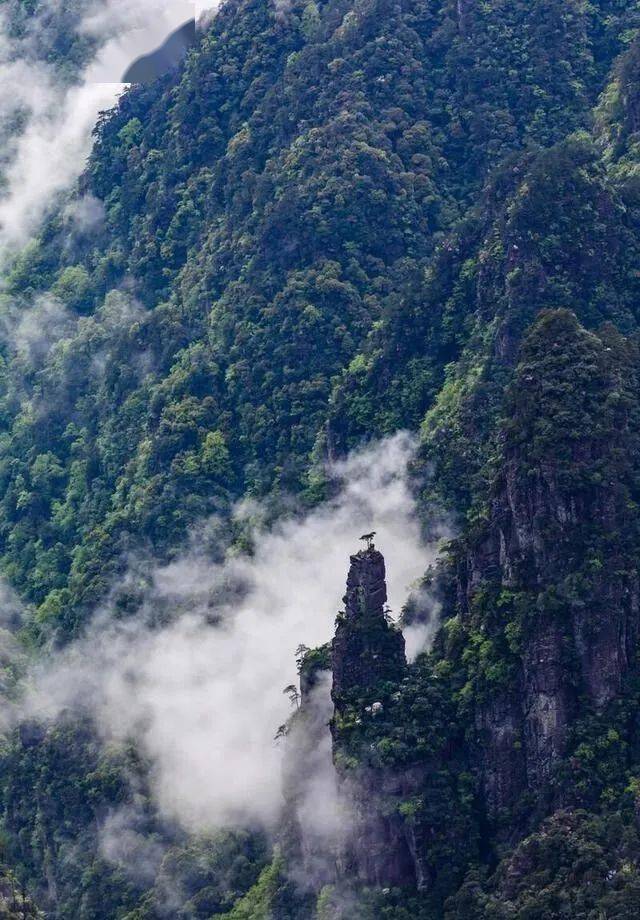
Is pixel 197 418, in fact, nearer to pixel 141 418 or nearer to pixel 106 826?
pixel 141 418

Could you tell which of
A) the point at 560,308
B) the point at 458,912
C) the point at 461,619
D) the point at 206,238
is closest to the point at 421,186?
the point at 206,238

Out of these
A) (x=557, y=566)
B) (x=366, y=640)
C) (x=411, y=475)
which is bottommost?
(x=557, y=566)

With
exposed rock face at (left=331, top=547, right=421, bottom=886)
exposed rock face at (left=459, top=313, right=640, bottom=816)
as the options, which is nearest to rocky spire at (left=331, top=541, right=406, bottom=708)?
exposed rock face at (left=331, top=547, right=421, bottom=886)

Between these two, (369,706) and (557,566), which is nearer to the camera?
(557,566)

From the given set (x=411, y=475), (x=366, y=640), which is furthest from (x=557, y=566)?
(x=411, y=475)

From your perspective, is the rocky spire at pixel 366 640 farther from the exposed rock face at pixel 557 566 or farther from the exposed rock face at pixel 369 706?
the exposed rock face at pixel 557 566

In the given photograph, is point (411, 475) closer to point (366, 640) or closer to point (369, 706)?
point (366, 640)

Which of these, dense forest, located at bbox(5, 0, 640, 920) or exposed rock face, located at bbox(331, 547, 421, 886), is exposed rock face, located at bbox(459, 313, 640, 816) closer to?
dense forest, located at bbox(5, 0, 640, 920)
